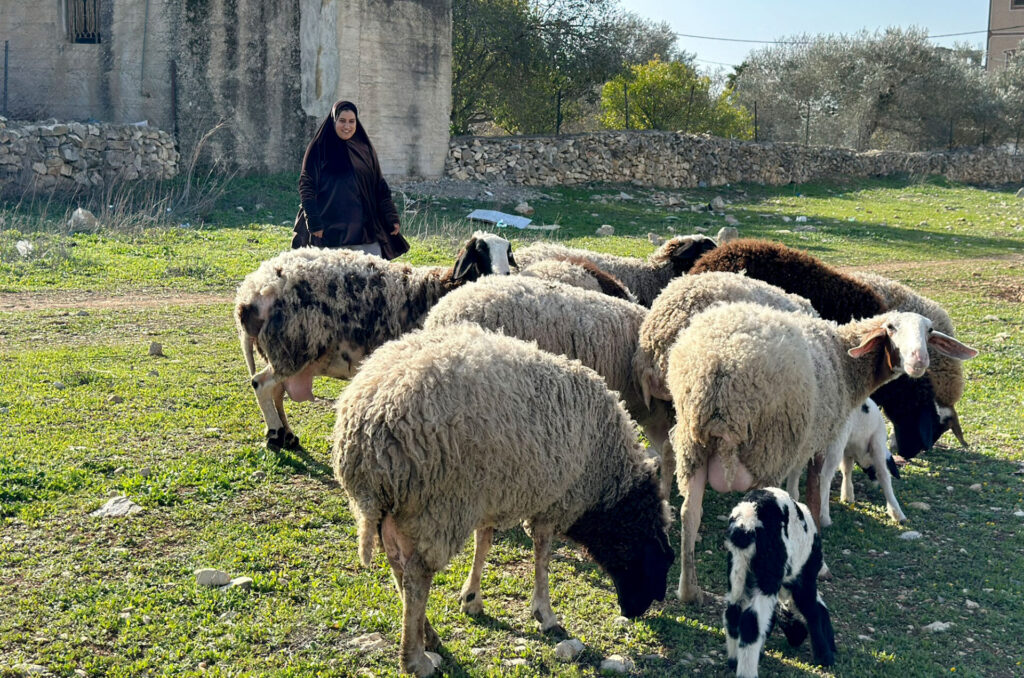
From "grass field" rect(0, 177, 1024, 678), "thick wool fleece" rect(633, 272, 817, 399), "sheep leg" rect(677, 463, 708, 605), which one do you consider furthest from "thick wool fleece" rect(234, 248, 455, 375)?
"sheep leg" rect(677, 463, 708, 605)

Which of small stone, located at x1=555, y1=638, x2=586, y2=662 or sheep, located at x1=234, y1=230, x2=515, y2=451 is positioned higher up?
sheep, located at x1=234, y1=230, x2=515, y2=451

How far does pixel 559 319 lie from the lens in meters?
5.53

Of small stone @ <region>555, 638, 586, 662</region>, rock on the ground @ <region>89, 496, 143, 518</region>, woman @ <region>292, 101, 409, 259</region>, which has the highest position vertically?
woman @ <region>292, 101, 409, 259</region>

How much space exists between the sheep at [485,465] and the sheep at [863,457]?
1588 mm

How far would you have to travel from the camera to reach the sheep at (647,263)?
7879 millimetres

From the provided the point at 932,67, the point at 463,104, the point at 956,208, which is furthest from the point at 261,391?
the point at 932,67

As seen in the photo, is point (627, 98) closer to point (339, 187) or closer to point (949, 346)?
point (339, 187)

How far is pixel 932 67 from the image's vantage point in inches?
1383

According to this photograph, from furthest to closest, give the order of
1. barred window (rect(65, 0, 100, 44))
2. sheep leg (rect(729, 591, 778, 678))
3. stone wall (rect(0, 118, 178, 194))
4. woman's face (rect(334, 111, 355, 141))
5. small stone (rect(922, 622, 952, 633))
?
barred window (rect(65, 0, 100, 44))
stone wall (rect(0, 118, 178, 194))
woman's face (rect(334, 111, 355, 141))
small stone (rect(922, 622, 952, 633))
sheep leg (rect(729, 591, 778, 678))

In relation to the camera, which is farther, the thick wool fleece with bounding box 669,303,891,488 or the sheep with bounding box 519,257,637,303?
the sheep with bounding box 519,257,637,303

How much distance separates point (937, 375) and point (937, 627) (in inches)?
127

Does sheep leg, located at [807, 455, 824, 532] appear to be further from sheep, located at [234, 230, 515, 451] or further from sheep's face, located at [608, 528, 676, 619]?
sheep, located at [234, 230, 515, 451]

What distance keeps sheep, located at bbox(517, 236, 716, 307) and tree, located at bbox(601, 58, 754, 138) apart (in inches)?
773

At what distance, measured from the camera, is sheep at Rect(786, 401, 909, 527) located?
5.52m
